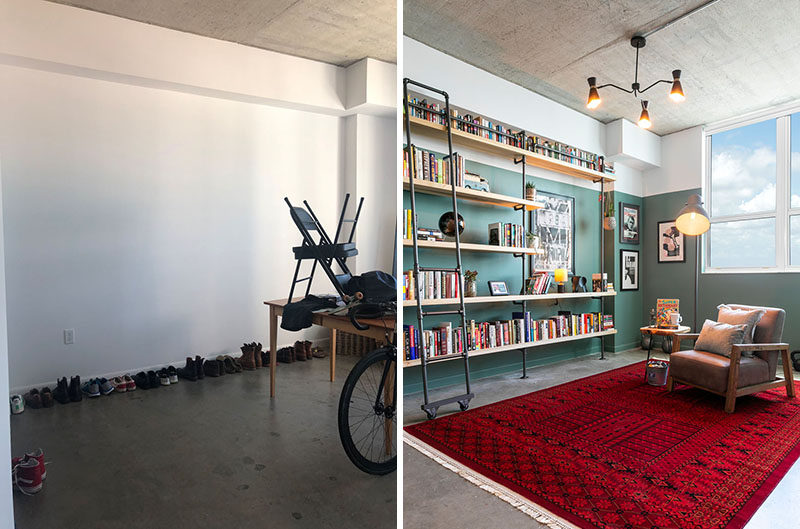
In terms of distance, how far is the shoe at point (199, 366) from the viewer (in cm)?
58

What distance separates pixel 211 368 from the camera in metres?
0.61

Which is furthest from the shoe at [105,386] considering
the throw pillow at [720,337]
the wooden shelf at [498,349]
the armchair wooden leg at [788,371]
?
the armchair wooden leg at [788,371]

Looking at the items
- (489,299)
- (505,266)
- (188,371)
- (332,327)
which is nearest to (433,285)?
(489,299)

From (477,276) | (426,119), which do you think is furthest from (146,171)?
(477,276)

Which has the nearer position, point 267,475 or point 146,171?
point 146,171

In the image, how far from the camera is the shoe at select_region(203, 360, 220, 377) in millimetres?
597

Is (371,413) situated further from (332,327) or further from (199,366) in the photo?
(199,366)

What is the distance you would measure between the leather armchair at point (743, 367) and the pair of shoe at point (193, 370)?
11.8ft

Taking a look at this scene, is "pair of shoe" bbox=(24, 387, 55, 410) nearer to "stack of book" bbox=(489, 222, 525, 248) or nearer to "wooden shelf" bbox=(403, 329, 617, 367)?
"wooden shelf" bbox=(403, 329, 617, 367)

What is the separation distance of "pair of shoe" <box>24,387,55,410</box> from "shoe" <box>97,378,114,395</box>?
5 cm

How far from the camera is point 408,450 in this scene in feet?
7.89

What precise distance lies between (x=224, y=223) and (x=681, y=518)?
213 cm

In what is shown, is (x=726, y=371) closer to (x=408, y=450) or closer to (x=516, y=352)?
(x=516, y=352)

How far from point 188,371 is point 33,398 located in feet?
0.53
